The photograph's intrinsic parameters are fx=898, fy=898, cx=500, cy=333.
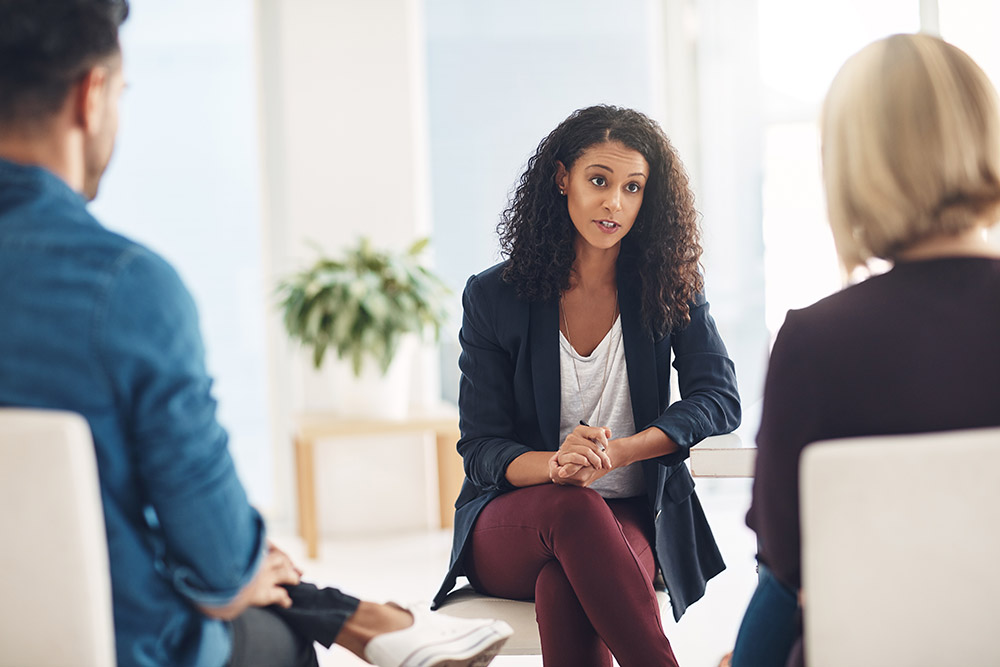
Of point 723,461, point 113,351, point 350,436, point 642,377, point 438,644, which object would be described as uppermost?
point 113,351

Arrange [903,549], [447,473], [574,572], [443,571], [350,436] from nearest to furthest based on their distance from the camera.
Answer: [903,549] < [574,572] < [443,571] < [350,436] < [447,473]

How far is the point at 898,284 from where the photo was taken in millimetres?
1034

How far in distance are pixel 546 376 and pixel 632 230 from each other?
0.39m

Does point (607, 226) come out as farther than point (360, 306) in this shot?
No

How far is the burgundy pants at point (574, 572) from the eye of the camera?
1.46m

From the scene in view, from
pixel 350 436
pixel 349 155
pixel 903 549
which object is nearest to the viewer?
pixel 903 549

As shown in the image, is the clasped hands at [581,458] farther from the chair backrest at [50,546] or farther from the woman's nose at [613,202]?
the chair backrest at [50,546]

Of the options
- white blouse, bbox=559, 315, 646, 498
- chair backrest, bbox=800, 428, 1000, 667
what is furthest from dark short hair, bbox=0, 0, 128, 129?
white blouse, bbox=559, 315, 646, 498

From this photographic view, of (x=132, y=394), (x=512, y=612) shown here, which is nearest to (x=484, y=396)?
(x=512, y=612)

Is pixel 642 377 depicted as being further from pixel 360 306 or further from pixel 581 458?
pixel 360 306

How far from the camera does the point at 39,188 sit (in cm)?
106

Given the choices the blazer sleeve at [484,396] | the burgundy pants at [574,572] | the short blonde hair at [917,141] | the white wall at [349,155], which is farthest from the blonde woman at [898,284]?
the white wall at [349,155]

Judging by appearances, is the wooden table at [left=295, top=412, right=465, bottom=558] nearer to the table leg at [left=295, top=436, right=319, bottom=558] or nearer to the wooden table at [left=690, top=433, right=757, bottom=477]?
the table leg at [left=295, top=436, right=319, bottom=558]

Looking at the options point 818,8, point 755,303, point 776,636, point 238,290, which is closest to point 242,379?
point 238,290
